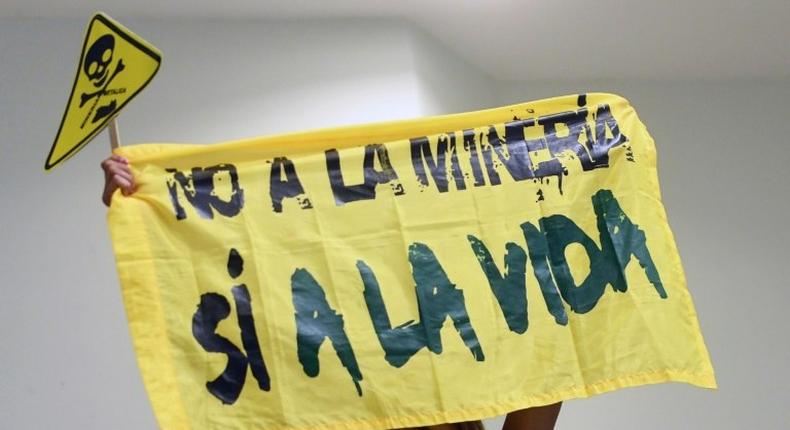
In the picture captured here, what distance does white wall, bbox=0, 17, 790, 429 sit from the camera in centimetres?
181

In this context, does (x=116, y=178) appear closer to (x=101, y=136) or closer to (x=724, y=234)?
(x=101, y=136)

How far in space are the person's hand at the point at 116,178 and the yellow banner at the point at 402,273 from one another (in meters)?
0.02

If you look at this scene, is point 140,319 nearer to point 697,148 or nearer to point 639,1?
point 639,1

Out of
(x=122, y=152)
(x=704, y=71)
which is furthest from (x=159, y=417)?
(x=704, y=71)

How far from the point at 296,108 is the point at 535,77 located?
939mm

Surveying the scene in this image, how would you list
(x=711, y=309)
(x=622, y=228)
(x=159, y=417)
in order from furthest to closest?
(x=711, y=309) → (x=622, y=228) → (x=159, y=417)

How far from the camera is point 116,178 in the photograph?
1343mm

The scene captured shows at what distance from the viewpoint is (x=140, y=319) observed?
129cm

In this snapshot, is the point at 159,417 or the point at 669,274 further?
the point at 669,274

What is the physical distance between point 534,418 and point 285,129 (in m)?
0.99

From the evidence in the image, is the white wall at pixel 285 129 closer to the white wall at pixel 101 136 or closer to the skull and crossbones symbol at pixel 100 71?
the white wall at pixel 101 136

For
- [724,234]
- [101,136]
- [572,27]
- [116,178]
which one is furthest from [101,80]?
[724,234]

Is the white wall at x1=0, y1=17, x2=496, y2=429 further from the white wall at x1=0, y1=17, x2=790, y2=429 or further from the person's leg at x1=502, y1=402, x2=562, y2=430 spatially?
the person's leg at x1=502, y1=402, x2=562, y2=430

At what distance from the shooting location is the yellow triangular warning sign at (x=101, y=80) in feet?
4.08
